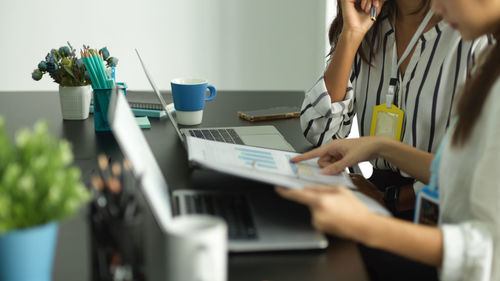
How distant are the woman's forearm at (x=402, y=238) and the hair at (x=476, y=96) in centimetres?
18

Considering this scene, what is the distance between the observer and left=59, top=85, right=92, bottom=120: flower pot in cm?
164

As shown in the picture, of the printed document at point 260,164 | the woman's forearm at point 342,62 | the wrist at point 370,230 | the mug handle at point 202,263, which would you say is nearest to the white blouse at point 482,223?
the wrist at point 370,230

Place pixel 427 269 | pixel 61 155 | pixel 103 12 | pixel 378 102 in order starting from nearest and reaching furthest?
pixel 61 155, pixel 427 269, pixel 378 102, pixel 103 12

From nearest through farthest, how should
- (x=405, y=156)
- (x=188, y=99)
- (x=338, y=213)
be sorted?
(x=338, y=213)
(x=405, y=156)
(x=188, y=99)

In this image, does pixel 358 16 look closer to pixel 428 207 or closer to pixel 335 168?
pixel 335 168

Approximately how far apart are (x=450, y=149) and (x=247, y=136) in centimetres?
65

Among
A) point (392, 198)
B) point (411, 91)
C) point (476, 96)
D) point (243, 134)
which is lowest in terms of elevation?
point (392, 198)

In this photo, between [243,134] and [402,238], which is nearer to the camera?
[402,238]

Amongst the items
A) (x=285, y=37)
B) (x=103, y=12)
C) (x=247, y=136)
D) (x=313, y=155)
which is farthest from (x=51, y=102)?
(x=285, y=37)

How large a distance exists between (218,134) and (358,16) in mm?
526

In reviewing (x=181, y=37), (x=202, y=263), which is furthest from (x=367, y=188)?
(x=181, y=37)

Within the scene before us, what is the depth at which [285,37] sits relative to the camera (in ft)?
11.9

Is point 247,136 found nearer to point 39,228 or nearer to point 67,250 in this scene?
point 67,250

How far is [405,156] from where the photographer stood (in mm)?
1300
